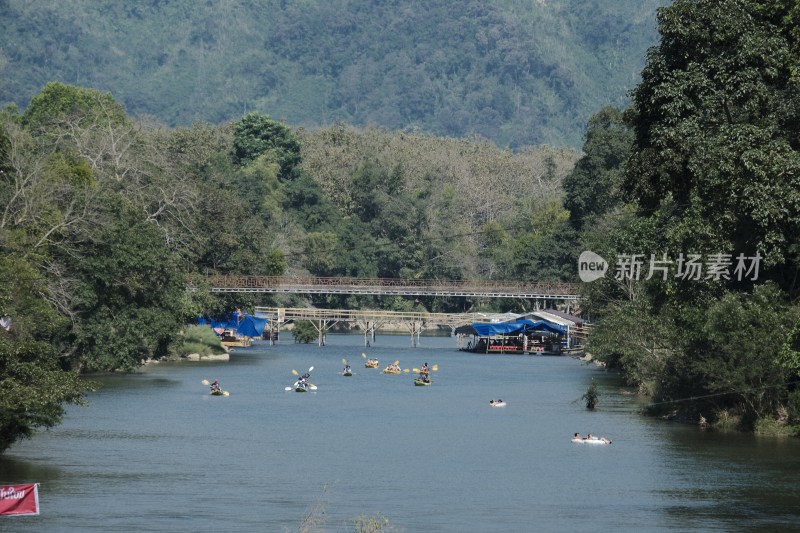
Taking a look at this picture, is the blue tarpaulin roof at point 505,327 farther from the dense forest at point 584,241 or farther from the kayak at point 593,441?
the kayak at point 593,441

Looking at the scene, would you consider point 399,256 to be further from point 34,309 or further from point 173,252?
point 34,309

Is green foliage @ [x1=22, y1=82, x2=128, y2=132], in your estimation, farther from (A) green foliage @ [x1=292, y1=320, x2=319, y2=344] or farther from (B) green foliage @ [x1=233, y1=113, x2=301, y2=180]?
(A) green foliage @ [x1=292, y1=320, x2=319, y2=344]

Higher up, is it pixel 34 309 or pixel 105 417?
pixel 34 309

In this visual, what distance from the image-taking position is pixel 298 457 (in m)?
46.0

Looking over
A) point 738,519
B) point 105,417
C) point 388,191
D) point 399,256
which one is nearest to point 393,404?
point 105,417

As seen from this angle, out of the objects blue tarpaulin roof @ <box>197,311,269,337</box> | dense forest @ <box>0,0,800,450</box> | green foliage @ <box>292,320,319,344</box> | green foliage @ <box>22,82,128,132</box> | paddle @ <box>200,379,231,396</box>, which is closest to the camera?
dense forest @ <box>0,0,800,450</box>

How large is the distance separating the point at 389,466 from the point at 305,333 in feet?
240

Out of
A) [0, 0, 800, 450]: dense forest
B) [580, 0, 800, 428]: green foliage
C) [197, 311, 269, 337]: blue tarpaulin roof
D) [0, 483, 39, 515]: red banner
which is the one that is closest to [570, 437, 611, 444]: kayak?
[580, 0, 800, 428]: green foliage

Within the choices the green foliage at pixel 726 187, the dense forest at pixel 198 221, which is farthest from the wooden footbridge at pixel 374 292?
the green foliage at pixel 726 187

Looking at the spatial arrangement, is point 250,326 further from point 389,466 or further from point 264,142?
point 389,466

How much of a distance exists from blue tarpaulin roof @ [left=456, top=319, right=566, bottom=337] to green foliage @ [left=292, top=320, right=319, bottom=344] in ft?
52.5

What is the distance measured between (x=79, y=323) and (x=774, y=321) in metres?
36.9

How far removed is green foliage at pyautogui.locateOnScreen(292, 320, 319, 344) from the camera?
384ft

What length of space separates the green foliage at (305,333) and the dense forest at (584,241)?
6.42 meters
